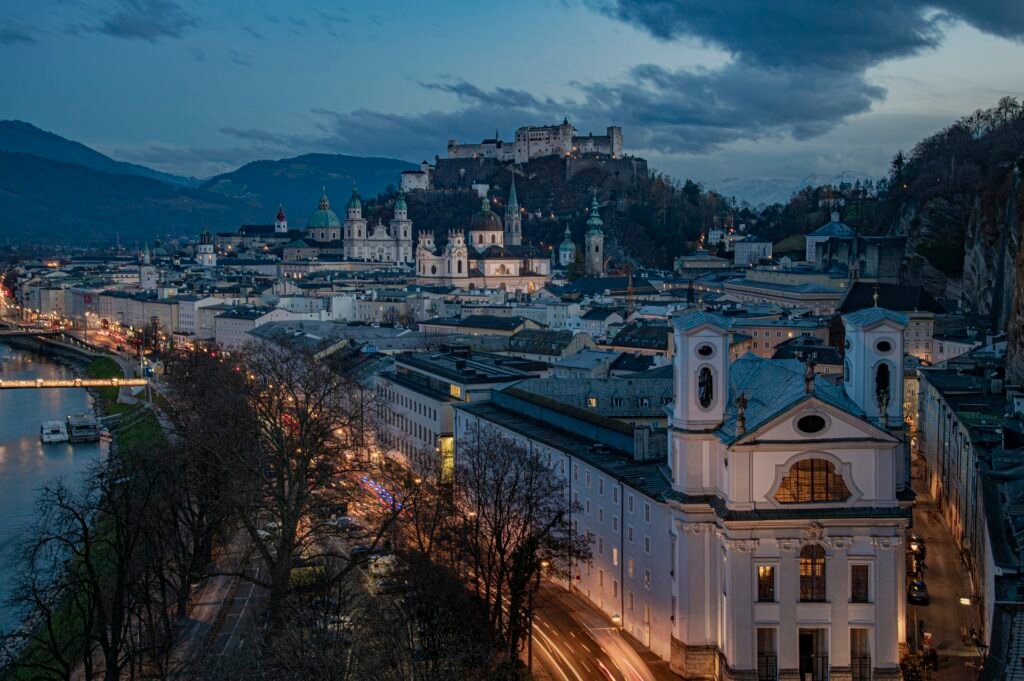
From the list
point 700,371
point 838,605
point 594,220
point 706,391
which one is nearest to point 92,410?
point 700,371

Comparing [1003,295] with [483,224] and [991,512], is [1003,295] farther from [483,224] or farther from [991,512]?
[483,224]

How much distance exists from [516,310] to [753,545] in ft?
211

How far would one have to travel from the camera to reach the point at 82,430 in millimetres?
57156

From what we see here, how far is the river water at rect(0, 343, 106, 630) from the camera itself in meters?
36.0

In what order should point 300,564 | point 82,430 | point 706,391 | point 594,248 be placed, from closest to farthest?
point 706,391 → point 300,564 → point 82,430 → point 594,248

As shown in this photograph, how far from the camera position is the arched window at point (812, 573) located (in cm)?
2136

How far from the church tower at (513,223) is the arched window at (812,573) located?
11542 cm

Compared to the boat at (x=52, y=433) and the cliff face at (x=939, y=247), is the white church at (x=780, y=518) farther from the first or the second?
the cliff face at (x=939, y=247)

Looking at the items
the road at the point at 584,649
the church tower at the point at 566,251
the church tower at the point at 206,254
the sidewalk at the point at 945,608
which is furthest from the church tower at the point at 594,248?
the road at the point at 584,649

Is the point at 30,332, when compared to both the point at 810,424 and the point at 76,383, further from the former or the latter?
the point at 810,424

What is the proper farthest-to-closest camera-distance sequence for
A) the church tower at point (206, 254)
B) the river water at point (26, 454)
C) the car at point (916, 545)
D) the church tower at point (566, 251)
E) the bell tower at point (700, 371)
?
the church tower at point (206, 254), the church tower at point (566, 251), the river water at point (26, 454), the car at point (916, 545), the bell tower at point (700, 371)

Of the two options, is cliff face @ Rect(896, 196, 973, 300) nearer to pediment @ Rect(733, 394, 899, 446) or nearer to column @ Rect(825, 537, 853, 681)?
pediment @ Rect(733, 394, 899, 446)

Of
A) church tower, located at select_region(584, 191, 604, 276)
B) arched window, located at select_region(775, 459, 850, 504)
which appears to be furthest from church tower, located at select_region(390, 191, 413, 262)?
arched window, located at select_region(775, 459, 850, 504)

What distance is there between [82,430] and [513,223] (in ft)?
274
